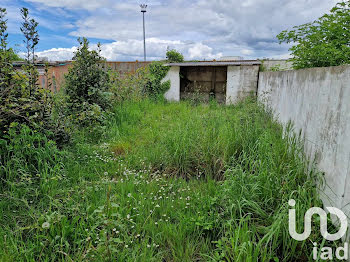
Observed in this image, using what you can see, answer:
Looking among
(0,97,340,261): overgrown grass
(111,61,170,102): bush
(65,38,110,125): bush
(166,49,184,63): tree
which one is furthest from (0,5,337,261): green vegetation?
(166,49,184,63): tree

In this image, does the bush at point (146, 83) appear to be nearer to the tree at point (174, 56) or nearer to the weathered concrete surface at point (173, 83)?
the weathered concrete surface at point (173, 83)

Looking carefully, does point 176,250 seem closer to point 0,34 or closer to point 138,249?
point 138,249

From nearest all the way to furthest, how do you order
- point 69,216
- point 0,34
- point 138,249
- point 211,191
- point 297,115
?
point 138,249, point 69,216, point 211,191, point 0,34, point 297,115

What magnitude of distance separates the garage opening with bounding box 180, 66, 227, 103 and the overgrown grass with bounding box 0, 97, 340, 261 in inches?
288

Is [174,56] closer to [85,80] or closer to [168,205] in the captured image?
[85,80]

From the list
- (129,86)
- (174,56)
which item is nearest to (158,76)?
(129,86)

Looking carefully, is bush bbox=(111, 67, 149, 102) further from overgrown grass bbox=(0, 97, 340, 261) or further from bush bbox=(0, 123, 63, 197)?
bush bbox=(0, 123, 63, 197)

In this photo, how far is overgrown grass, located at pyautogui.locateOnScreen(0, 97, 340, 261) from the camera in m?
1.73

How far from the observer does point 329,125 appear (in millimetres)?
1975

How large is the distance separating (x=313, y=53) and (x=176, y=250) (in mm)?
4719

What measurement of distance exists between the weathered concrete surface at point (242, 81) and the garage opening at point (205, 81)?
1.17 metres

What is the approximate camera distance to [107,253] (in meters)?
1.63

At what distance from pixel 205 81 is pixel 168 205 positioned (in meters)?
9.19

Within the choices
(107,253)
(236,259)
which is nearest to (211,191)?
(236,259)
